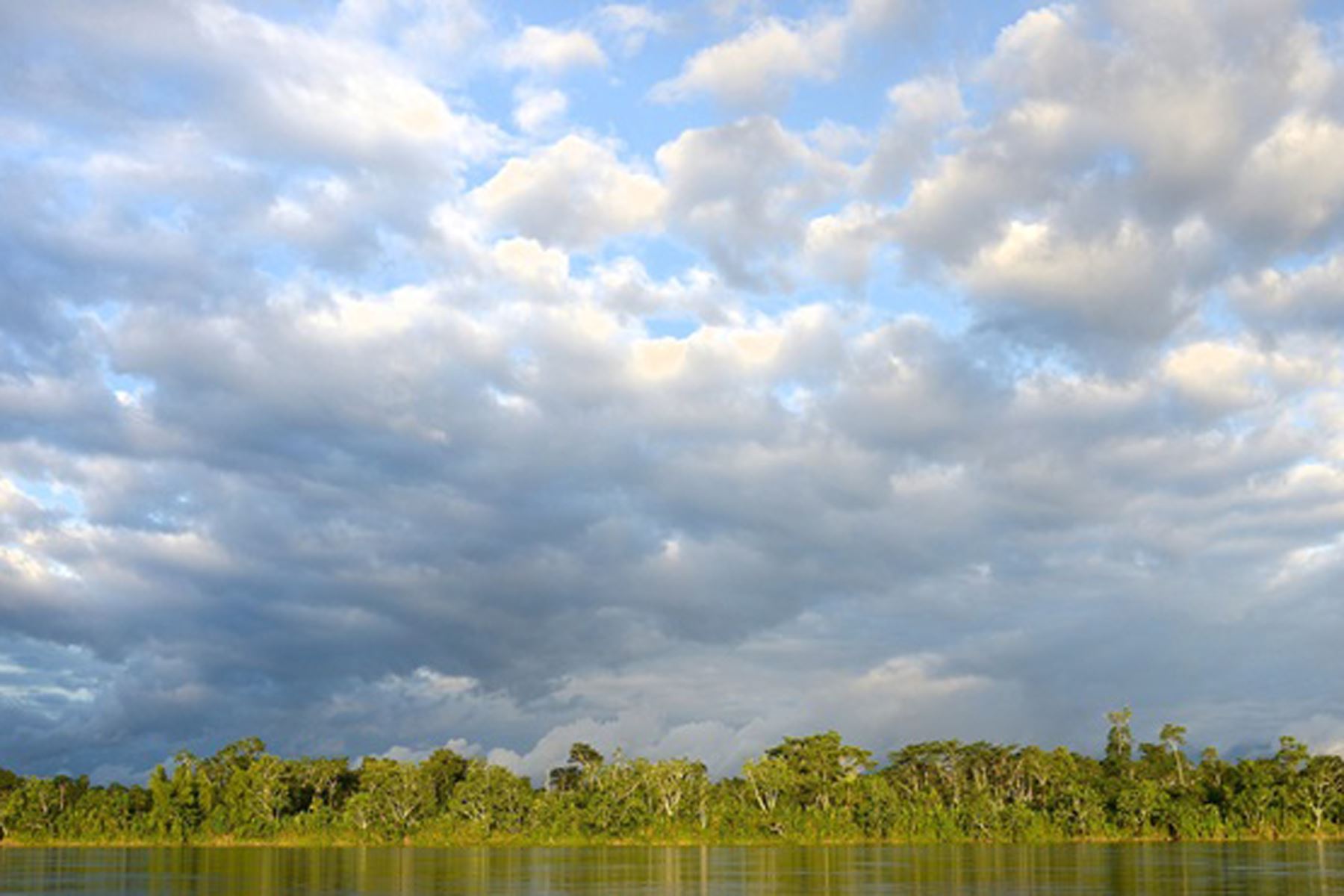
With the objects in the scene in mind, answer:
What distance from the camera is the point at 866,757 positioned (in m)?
156

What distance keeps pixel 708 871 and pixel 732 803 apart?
6339 centimetres

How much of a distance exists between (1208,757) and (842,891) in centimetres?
11671

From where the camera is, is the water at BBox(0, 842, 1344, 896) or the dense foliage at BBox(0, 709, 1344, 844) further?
the dense foliage at BBox(0, 709, 1344, 844)

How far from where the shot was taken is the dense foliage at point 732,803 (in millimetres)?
145500

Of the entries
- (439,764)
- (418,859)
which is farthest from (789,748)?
(418,859)

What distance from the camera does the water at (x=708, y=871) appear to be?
225 feet

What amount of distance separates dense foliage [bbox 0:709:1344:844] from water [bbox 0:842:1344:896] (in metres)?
10.0

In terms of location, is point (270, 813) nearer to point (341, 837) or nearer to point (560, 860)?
point (341, 837)

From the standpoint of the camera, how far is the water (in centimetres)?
6856

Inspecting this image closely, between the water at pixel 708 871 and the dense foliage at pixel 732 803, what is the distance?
395 inches

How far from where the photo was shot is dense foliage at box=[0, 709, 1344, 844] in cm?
14550

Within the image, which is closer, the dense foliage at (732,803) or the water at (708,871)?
the water at (708,871)

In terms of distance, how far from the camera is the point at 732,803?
15275 cm

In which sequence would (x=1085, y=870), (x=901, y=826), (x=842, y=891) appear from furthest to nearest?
(x=901, y=826)
(x=1085, y=870)
(x=842, y=891)
